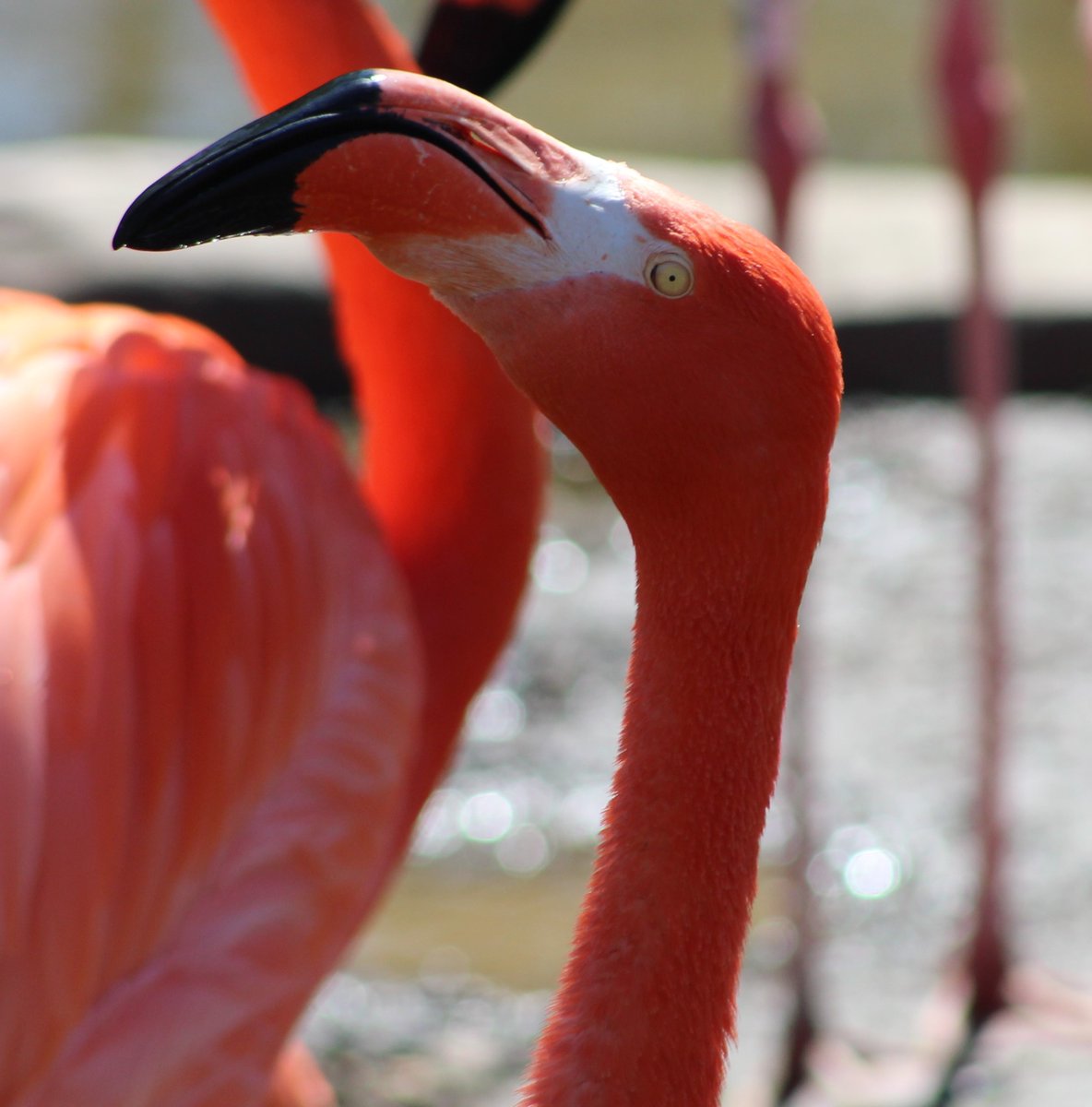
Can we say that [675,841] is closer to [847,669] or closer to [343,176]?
[343,176]

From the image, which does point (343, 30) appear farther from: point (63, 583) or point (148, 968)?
point (148, 968)

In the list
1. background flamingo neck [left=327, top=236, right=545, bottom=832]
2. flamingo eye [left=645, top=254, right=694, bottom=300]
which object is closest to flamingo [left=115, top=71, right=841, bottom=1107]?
flamingo eye [left=645, top=254, right=694, bottom=300]

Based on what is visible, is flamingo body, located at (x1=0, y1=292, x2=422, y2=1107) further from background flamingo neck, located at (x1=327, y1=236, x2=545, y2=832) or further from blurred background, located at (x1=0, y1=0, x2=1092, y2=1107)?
blurred background, located at (x1=0, y1=0, x2=1092, y2=1107)

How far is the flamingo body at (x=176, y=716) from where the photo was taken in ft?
5.30

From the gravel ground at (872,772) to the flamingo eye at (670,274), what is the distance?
1723mm

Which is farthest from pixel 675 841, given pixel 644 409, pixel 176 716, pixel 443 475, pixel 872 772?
pixel 872 772

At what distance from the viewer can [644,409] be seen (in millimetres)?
1112

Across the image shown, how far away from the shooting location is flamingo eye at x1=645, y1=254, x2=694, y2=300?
1087 millimetres

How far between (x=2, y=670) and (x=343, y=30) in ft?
2.64

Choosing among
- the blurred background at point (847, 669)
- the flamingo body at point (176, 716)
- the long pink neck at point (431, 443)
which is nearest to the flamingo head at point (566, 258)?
the flamingo body at point (176, 716)

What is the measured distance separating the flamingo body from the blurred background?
1.04 m

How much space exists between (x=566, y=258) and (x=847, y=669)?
9.69 feet

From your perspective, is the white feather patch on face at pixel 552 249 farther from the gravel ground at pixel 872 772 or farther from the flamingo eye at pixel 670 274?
the gravel ground at pixel 872 772

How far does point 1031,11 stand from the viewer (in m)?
10.7
